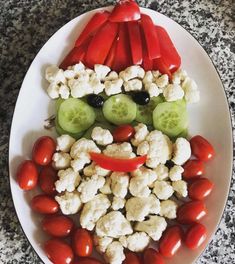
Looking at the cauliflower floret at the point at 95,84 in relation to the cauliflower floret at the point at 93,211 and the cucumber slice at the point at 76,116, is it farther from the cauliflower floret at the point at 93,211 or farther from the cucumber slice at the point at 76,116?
the cauliflower floret at the point at 93,211

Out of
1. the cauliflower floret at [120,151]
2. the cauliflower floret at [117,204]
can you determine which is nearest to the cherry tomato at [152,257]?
the cauliflower floret at [117,204]

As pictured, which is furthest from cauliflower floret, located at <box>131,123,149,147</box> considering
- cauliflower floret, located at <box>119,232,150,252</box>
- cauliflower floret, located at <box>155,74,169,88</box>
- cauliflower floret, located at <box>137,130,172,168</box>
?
cauliflower floret, located at <box>119,232,150,252</box>

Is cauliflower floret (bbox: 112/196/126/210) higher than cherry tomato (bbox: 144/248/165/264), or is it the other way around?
cauliflower floret (bbox: 112/196/126/210)

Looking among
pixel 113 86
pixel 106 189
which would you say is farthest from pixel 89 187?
pixel 113 86

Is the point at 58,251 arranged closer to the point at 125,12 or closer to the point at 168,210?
the point at 168,210

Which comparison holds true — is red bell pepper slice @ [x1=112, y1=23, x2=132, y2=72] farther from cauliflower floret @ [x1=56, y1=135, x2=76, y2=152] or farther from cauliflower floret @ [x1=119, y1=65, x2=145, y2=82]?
cauliflower floret @ [x1=56, y1=135, x2=76, y2=152]

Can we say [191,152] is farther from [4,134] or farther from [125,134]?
[4,134]
